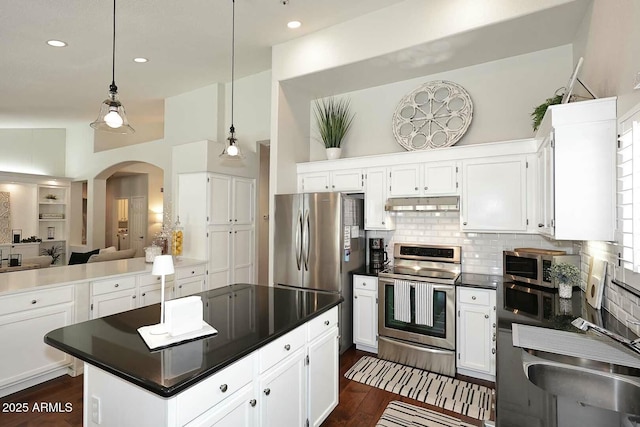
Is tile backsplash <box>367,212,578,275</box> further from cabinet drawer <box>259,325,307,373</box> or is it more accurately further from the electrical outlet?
the electrical outlet

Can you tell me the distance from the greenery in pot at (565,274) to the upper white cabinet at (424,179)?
112 cm

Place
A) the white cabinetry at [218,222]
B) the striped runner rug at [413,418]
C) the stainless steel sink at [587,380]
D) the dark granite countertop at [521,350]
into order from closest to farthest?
the dark granite countertop at [521,350]
the stainless steel sink at [587,380]
the striped runner rug at [413,418]
the white cabinetry at [218,222]

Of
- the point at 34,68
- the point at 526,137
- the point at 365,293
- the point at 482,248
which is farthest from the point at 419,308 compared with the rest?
the point at 34,68

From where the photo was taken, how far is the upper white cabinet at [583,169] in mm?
1950

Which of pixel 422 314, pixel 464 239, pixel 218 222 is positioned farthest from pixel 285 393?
Result: pixel 218 222

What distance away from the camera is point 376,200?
3787 millimetres

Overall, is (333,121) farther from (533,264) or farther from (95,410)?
(95,410)

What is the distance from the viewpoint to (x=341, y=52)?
3.57 metres

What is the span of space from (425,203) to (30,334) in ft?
12.1

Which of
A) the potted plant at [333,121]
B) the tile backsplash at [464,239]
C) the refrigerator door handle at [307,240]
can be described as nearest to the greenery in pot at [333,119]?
A: the potted plant at [333,121]

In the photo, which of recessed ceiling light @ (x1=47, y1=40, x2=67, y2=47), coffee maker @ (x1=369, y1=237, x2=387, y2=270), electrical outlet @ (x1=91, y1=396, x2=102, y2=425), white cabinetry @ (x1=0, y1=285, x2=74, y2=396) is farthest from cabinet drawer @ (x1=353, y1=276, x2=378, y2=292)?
recessed ceiling light @ (x1=47, y1=40, x2=67, y2=47)

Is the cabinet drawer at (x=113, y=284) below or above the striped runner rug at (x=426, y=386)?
above

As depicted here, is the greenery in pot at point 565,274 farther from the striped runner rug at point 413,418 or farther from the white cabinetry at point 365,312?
the white cabinetry at point 365,312

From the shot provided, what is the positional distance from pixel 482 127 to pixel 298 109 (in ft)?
7.13
